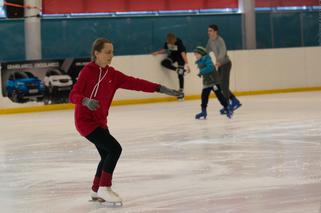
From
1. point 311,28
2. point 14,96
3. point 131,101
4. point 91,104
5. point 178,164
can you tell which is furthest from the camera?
point 311,28

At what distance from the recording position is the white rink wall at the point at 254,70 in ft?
56.3

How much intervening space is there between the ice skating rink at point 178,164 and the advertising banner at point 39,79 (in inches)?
82.7

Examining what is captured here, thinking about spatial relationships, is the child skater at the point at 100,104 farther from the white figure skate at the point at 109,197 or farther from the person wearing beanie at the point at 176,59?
the person wearing beanie at the point at 176,59

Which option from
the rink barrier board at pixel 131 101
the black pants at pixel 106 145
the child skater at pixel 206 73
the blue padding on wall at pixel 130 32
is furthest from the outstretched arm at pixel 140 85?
the blue padding on wall at pixel 130 32

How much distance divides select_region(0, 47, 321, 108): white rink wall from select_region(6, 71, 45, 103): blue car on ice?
169 centimetres

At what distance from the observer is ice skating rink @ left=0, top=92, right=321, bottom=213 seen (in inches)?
226

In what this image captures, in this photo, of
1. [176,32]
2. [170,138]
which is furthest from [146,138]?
[176,32]

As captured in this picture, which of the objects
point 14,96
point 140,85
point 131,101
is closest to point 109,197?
point 140,85

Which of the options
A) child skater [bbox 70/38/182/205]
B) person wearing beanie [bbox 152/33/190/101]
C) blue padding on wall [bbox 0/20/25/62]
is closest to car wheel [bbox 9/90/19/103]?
blue padding on wall [bbox 0/20/25/62]

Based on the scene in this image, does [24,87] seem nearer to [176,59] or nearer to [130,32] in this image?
[176,59]

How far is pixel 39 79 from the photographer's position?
1587cm

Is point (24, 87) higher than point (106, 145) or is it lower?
lower

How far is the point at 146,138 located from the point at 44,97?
603 cm

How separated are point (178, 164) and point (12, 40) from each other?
11550 millimetres
